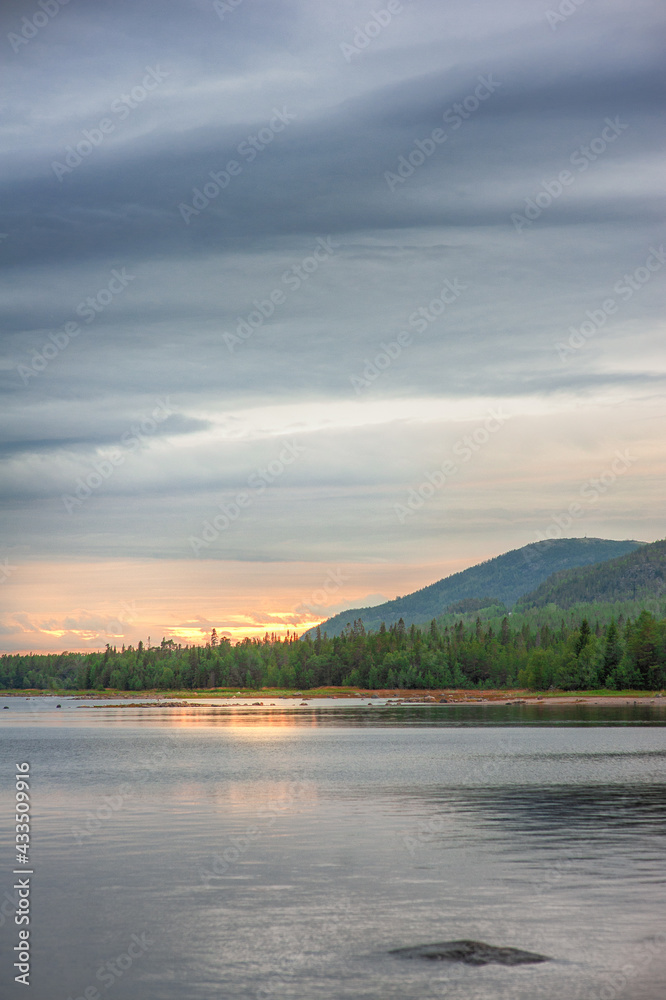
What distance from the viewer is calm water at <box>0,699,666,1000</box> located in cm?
2795

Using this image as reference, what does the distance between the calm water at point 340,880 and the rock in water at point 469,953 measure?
0.59 meters

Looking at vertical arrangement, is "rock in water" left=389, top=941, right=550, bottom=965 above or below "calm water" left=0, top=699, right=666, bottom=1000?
above

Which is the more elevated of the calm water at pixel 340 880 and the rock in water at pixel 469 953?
the rock in water at pixel 469 953

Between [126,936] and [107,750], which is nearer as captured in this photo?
[126,936]

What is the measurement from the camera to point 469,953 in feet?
96.9

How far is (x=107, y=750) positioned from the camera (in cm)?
12069

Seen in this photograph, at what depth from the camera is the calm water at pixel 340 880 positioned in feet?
91.7

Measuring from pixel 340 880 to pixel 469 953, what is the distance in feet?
38.0

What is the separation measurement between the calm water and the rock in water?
23.2 inches

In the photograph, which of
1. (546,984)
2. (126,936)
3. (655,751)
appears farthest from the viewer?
(655,751)

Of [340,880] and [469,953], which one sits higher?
[469,953]

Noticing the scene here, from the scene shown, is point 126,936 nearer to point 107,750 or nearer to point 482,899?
point 482,899

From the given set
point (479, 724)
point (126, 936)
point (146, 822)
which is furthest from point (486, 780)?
point (479, 724)

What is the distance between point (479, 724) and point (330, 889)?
430 feet
